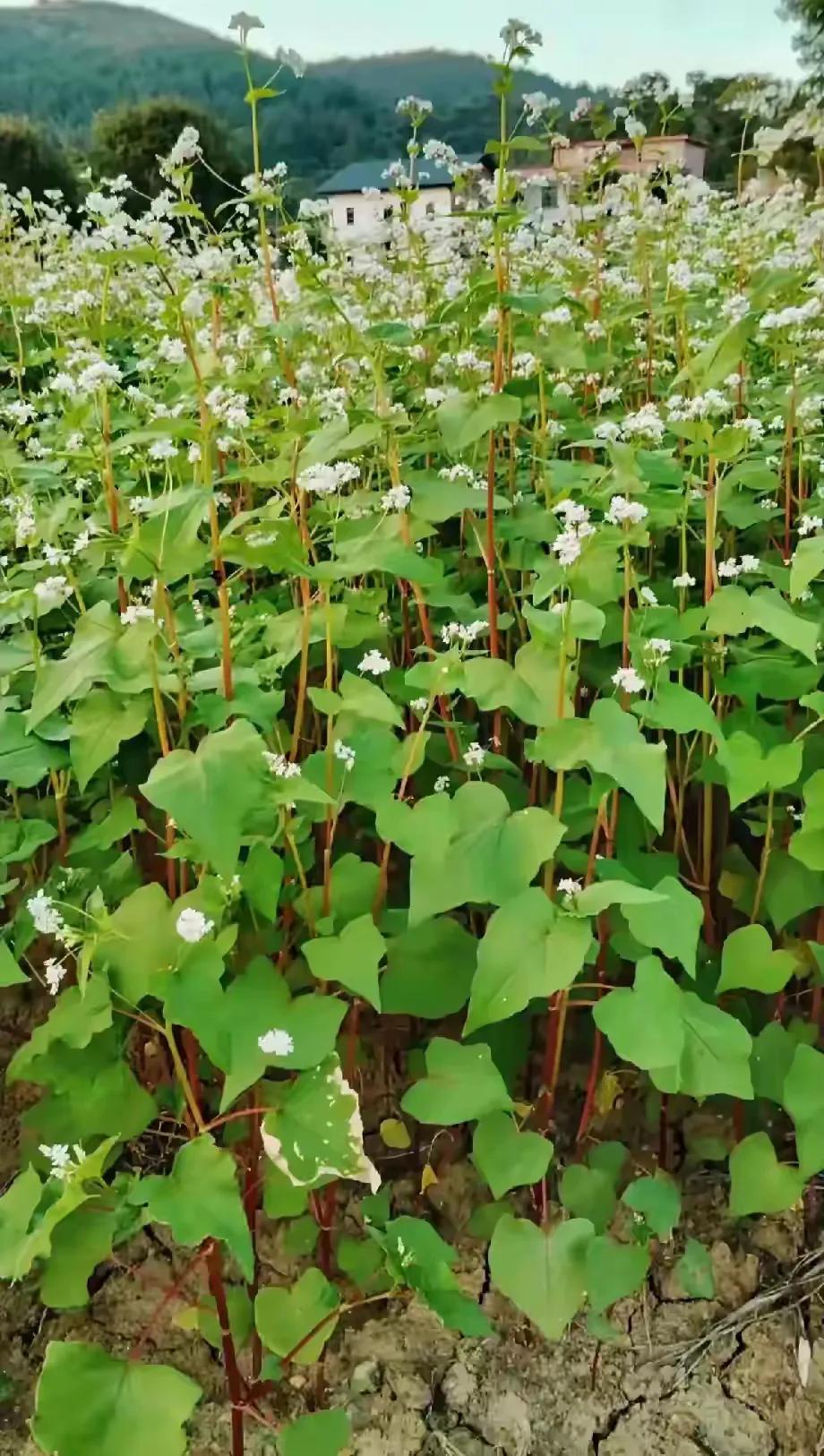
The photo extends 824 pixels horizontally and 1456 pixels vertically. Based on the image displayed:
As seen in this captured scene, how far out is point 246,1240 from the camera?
92cm

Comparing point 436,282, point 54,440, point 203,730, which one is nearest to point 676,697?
point 203,730

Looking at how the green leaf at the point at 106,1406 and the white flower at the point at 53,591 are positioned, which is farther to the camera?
the white flower at the point at 53,591

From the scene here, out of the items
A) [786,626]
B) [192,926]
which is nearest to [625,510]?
[786,626]

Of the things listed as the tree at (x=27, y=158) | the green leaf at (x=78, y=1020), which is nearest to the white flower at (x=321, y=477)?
the green leaf at (x=78, y=1020)

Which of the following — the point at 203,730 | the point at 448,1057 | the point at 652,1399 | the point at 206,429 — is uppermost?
the point at 206,429

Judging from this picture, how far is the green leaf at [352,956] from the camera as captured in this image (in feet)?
3.48

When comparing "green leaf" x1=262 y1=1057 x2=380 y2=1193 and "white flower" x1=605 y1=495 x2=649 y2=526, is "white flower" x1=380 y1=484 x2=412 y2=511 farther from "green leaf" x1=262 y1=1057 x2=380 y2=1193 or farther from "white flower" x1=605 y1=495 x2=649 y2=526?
"green leaf" x1=262 y1=1057 x2=380 y2=1193

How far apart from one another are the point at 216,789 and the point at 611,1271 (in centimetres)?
66

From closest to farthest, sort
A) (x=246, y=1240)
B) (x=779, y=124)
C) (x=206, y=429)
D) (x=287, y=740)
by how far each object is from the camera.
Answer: (x=246, y=1240) < (x=206, y=429) < (x=287, y=740) < (x=779, y=124)

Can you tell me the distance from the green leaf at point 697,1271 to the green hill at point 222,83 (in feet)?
5.12

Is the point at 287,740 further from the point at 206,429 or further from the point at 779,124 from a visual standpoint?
the point at 779,124

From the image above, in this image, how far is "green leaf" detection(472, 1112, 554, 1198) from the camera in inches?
44.0

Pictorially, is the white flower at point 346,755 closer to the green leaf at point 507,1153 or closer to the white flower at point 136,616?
the white flower at point 136,616

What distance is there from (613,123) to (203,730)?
149 centimetres
